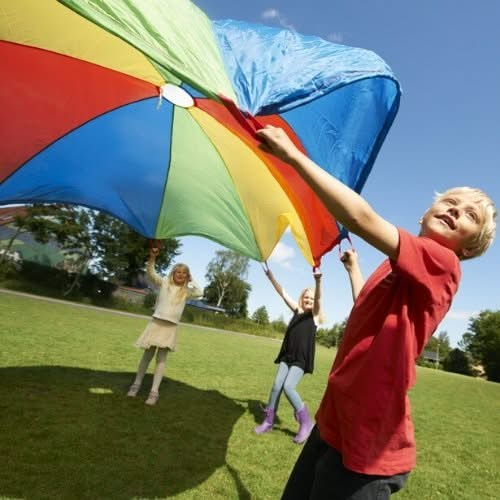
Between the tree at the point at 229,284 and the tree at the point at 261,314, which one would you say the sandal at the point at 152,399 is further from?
the tree at the point at 261,314

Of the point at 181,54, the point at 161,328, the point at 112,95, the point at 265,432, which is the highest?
the point at 112,95

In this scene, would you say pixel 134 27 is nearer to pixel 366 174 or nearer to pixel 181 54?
pixel 181 54

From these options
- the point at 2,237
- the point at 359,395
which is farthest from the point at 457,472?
the point at 2,237

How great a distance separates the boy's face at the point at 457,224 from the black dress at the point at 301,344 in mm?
4018

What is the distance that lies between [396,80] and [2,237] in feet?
152

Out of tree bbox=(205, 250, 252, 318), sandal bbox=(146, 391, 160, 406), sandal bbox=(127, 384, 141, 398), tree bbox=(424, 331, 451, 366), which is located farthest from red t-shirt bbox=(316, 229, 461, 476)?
tree bbox=(424, 331, 451, 366)

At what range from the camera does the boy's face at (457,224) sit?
1597 mm

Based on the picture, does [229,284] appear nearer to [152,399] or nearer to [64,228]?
[64,228]

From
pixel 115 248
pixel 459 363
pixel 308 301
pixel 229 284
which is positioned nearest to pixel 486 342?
A: pixel 459 363

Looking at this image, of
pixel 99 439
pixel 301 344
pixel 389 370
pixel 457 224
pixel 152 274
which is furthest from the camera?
pixel 152 274

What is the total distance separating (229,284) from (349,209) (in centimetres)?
7470

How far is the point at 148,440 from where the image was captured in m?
4.18

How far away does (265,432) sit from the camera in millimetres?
5301

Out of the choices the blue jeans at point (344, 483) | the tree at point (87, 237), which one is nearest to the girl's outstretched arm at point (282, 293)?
the blue jeans at point (344, 483)
